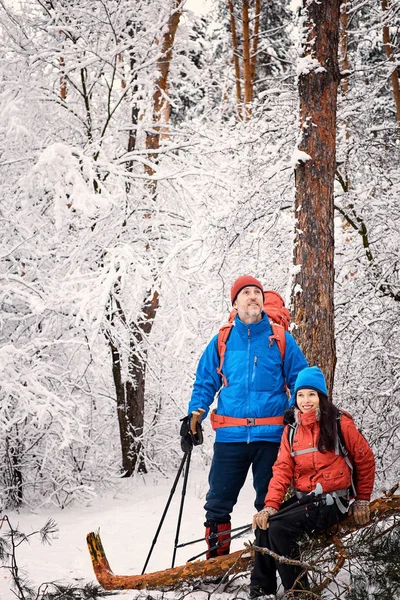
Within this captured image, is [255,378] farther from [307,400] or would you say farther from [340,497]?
[340,497]

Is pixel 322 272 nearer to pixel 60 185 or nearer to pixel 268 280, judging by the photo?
pixel 268 280

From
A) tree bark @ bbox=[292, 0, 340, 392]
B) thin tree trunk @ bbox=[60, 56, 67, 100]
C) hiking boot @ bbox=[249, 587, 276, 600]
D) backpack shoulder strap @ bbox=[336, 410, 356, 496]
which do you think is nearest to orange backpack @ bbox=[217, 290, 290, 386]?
tree bark @ bbox=[292, 0, 340, 392]

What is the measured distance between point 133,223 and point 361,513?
18.8 feet

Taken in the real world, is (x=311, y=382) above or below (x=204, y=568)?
above

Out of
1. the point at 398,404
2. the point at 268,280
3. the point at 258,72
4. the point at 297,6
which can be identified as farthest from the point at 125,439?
the point at 258,72

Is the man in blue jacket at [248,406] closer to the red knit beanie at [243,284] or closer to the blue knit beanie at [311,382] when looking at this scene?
the red knit beanie at [243,284]

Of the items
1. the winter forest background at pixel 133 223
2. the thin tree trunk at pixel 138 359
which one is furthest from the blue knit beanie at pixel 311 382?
the thin tree trunk at pixel 138 359

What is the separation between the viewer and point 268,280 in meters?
6.74

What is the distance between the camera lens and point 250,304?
364cm

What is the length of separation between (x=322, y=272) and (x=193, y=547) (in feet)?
8.67

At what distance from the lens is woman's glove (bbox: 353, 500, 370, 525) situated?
Answer: 2895 mm

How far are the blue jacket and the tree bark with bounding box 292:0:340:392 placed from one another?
0.83 m

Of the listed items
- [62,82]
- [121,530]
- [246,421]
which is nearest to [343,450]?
[246,421]

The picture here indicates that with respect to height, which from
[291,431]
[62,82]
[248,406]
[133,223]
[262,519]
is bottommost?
[262,519]
